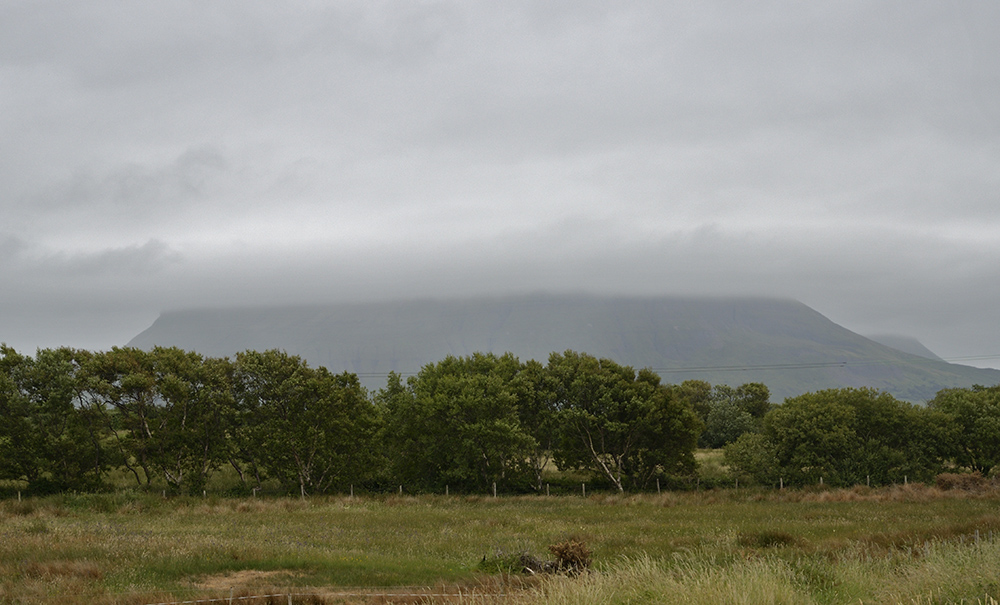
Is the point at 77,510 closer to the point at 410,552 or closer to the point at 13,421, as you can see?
the point at 13,421

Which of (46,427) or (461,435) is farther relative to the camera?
(461,435)

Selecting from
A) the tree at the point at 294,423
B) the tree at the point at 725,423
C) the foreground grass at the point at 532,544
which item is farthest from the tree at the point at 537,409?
the tree at the point at 725,423

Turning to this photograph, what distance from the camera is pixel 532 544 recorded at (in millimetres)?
25703

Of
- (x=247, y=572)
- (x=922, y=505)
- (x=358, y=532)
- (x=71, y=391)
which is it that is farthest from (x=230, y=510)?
(x=922, y=505)

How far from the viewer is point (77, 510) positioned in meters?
39.2

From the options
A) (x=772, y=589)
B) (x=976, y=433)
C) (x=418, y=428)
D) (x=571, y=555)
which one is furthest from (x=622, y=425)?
(x=772, y=589)

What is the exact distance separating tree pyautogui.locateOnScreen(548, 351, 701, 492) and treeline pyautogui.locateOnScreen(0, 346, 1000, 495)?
16 cm

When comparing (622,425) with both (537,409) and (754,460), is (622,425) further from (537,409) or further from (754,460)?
(754,460)

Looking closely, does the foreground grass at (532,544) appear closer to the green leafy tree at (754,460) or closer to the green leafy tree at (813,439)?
the green leafy tree at (754,460)

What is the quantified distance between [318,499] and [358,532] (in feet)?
62.7

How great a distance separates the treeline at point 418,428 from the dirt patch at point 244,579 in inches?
1405

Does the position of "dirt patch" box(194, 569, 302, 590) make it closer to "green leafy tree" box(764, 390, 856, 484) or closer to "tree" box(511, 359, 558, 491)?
"tree" box(511, 359, 558, 491)

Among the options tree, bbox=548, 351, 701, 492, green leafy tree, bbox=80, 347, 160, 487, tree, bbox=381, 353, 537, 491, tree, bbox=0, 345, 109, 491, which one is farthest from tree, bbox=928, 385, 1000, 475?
tree, bbox=0, 345, 109, 491

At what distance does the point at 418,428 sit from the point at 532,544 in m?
36.0
